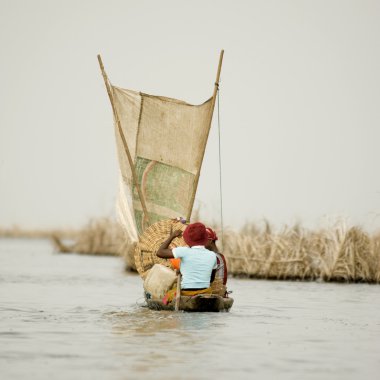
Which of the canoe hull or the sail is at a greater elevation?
the sail

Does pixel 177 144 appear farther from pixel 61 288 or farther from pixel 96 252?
pixel 96 252

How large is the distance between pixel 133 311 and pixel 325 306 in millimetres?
4053

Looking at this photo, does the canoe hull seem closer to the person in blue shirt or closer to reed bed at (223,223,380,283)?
the person in blue shirt

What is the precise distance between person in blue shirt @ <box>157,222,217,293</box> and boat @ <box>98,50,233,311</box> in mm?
3526

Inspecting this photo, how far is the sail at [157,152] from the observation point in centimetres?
1995

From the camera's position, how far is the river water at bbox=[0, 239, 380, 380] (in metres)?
10.3

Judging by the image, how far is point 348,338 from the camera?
44.3 feet

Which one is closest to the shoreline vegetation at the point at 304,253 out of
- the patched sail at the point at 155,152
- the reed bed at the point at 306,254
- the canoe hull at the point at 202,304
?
the reed bed at the point at 306,254

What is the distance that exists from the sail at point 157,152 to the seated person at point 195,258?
3.84 metres

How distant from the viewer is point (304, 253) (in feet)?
87.2

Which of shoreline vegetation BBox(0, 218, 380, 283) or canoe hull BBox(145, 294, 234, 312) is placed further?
shoreline vegetation BBox(0, 218, 380, 283)

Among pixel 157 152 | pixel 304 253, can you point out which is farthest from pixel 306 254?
pixel 157 152

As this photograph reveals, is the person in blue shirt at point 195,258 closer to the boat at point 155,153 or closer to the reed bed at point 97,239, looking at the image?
the boat at point 155,153

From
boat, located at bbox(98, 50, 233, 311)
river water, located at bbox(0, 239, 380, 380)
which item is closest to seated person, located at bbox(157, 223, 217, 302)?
river water, located at bbox(0, 239, 380, 380)
